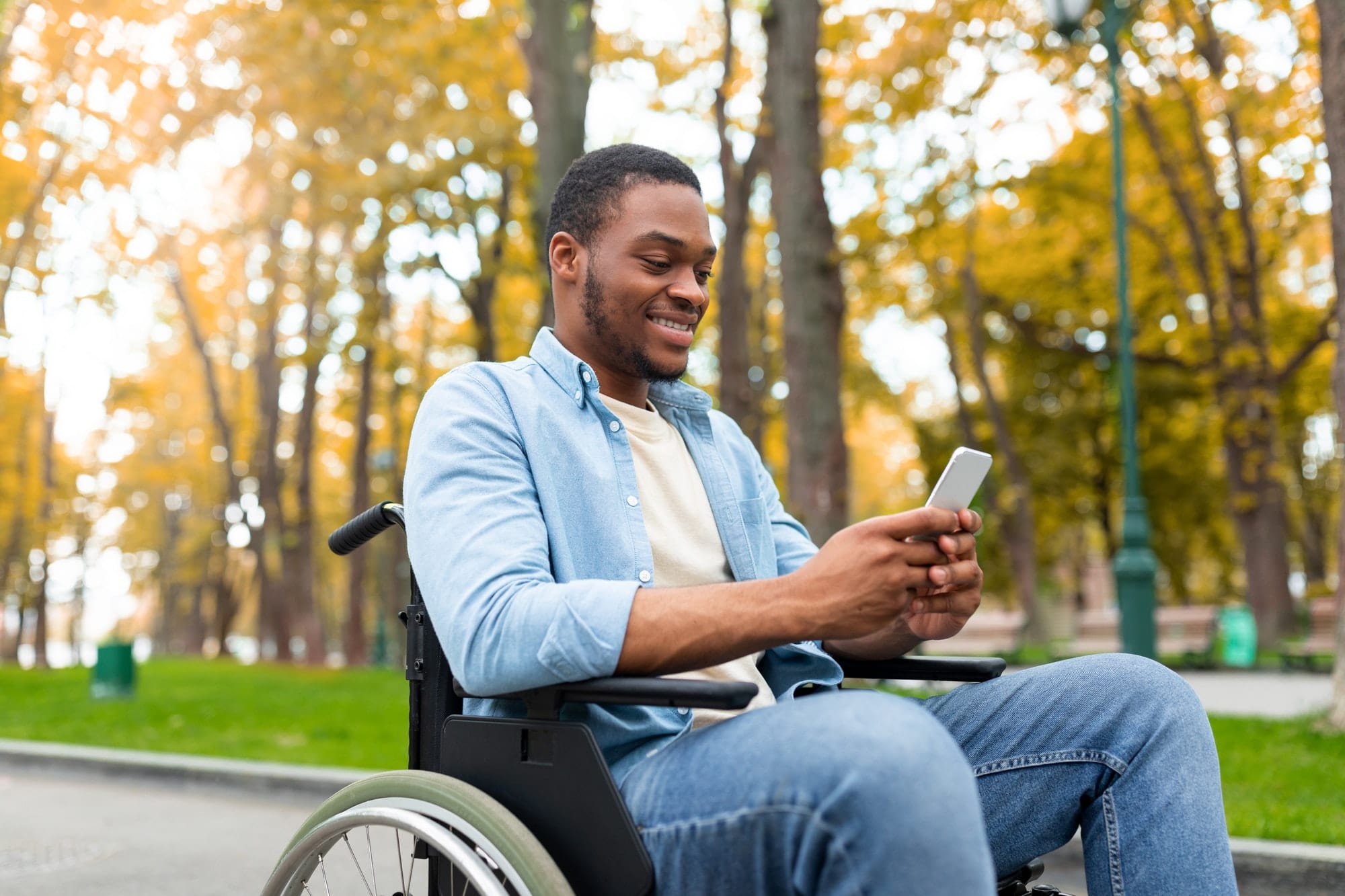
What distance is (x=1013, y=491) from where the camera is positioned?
20.5 m

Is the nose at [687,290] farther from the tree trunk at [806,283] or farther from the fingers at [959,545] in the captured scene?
the tree trunk at [806,283]

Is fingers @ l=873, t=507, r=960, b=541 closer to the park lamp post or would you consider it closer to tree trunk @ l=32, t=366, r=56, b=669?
the park lamp post

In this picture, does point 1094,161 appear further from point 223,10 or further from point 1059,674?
point 1059,674

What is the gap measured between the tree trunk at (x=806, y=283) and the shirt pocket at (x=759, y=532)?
580cm

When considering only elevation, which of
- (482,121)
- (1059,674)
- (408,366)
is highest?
(482,121)

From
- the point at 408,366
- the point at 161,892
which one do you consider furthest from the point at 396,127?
the point at 161,892

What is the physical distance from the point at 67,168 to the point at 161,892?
16171mm

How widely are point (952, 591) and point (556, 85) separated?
26.5 ft

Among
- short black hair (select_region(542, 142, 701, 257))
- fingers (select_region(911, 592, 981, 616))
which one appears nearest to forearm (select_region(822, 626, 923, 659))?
fingers (select_region(911, 592, 981, 616))

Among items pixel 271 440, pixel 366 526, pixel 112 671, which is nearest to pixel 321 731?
pixel 112 671

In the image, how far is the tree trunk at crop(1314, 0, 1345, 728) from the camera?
6.93 meters

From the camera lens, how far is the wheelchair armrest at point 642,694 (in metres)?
1.70

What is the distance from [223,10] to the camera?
13398 millimetres

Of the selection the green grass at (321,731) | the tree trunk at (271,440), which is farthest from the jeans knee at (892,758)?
the tree trunk at (271,440)
